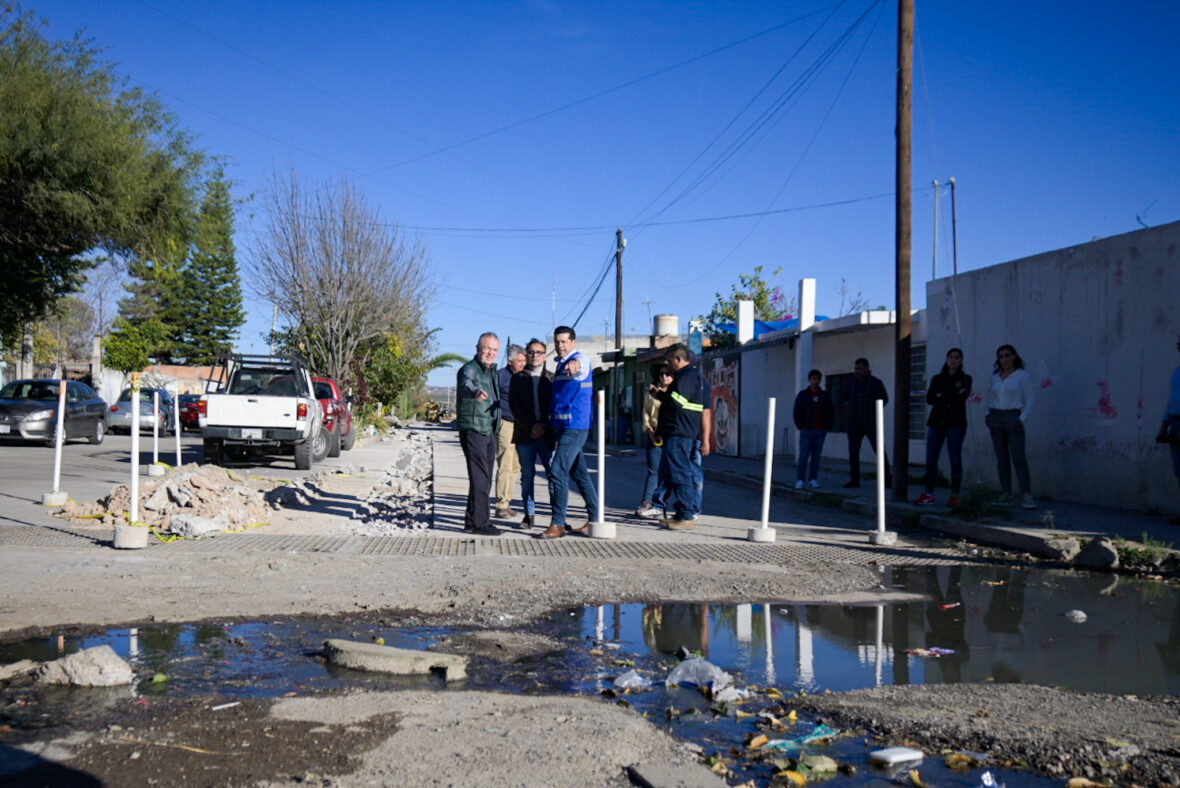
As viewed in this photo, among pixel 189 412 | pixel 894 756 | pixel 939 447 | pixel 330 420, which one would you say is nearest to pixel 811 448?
pixel 939 447

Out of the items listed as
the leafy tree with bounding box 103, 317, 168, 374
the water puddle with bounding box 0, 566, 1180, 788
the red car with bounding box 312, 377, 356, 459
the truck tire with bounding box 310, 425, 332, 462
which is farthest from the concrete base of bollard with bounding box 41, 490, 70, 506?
the leafy tree with bounding box 103, 317, 168, 374

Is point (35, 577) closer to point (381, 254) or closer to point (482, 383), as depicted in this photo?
point (482, 383)

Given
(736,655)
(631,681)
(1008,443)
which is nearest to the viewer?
(631,681)

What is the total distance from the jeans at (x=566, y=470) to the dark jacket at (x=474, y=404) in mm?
656

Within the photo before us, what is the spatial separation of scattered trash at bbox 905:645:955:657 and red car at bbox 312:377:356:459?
14363 mm

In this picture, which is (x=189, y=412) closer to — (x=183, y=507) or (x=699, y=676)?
(x=183, y=507)

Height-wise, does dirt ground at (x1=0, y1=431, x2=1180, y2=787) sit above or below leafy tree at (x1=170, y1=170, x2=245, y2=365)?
below

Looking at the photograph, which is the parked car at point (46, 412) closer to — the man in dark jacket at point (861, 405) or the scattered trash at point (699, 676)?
the man in dark jacket at point (861, 405)

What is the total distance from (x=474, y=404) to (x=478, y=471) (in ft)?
2.05

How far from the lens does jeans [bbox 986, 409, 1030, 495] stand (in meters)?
11.1

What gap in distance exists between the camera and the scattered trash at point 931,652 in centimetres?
518

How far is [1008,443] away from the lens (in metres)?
11.3

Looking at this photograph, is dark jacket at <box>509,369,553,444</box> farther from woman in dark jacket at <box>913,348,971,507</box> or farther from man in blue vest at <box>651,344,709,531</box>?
woman in dark jacket at <box>913,348,971,507</box>

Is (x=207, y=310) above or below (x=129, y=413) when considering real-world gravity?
above
